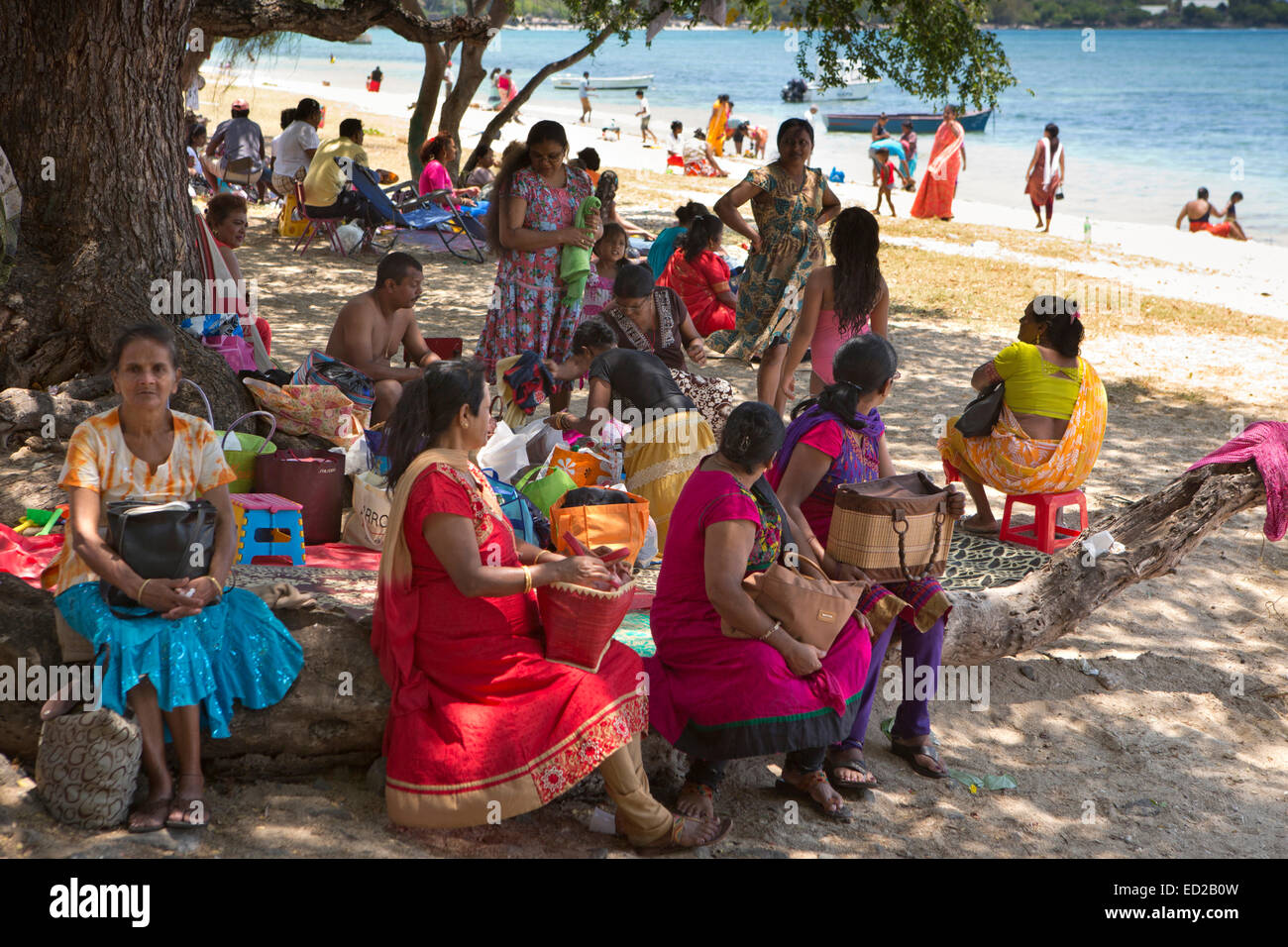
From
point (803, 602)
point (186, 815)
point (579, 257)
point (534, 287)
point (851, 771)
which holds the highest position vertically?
point (579, 257)

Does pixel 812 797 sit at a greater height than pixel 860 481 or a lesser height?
lesser

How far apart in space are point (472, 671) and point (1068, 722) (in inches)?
93.5

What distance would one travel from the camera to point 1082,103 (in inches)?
2269

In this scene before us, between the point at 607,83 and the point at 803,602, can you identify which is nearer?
the point at 803,602

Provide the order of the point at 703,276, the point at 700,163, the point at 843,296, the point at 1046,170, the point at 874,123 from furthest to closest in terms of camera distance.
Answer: the point at 874,123
the point at 700,163
the point at 1046,170
the point at 703,276
the point at 843,296

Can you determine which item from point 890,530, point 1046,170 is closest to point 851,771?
point 890,530

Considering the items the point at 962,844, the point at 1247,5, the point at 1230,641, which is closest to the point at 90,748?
the point at 962,844

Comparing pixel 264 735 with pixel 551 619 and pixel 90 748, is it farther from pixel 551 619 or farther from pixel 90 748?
pixel 551 619

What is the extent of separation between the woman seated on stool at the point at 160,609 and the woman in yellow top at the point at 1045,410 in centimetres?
346

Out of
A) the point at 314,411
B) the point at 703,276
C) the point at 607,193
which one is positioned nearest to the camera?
the point at 314,411

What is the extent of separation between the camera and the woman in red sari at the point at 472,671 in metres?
3.00

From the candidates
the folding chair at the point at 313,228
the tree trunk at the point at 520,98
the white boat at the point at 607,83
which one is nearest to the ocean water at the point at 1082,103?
the white boat at the point at 607,83

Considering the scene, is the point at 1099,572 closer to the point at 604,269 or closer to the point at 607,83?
the point at 604,269

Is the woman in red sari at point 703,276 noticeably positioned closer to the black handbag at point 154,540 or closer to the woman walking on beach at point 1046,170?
the black handbag at point 154,540
